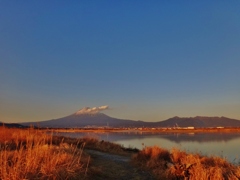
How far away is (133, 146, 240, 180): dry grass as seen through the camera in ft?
27.8

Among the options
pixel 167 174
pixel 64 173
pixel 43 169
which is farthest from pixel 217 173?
pixel 43 169

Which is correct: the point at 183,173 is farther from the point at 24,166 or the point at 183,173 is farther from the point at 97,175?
the point at 24,166

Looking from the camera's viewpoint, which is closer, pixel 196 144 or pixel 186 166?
pixel 186 166

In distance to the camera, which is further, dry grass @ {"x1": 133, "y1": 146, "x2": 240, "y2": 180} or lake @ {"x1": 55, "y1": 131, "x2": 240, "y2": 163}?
lake @ {"x1": 55, "y1": 131, "x2": 240, "y2": 163}

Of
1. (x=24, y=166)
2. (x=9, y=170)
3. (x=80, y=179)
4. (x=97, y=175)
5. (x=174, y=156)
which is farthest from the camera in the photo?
(x=174, y=156)

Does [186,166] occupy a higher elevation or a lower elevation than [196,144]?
higher

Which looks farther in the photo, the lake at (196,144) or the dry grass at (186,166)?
the lake at (196,144)

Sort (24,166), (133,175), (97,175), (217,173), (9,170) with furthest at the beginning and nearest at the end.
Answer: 1. (133,175)
2. (97,175)
3. (217,173)
4. (24,166)
5. (9,170)

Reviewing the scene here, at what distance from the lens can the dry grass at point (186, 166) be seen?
8.46m

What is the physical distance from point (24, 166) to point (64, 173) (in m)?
0.98

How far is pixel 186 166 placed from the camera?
9461mm

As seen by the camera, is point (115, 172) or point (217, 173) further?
point (115, 172)

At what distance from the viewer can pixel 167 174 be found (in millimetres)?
9656

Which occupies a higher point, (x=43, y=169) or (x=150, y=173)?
(x=43, y=169)
